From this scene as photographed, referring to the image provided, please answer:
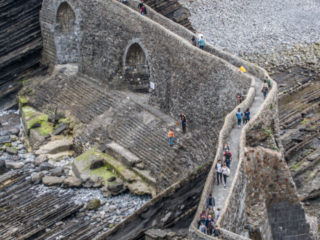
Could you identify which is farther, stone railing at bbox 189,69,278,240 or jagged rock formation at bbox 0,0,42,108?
jagged rock formation at bbox 0,0,42,108

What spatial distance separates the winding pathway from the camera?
83.5 feet

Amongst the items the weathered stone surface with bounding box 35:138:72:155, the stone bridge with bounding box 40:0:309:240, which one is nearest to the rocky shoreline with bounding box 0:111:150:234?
the weathered stone surface with bounding box 35:138:72:155

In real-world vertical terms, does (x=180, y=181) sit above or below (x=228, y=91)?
below

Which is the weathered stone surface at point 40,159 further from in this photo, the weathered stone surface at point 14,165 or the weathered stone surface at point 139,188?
the weathered stone surface at point 139,188

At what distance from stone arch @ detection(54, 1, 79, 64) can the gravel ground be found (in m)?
10.0

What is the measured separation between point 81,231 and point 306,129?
14510 mm

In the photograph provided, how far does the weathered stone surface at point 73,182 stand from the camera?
35.8 meters

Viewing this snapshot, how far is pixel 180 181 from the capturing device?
32.0 m

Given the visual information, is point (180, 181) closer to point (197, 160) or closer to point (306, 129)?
point (197, 160)

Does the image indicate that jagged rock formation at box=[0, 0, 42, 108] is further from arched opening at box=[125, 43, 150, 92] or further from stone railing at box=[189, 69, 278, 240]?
stone railing at box=[189, 69, 278, 240]

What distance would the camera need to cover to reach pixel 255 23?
178 feet

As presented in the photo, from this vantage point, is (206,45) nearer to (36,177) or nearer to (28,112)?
(36,177)

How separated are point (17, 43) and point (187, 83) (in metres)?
14.0

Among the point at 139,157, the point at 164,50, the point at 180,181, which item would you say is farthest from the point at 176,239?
→ the point at 164,50
